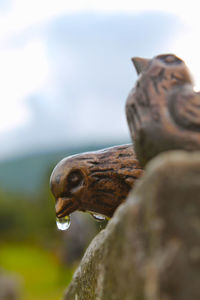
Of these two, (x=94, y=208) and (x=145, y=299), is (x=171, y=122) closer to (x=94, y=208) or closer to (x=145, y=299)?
(x=145, y=299)

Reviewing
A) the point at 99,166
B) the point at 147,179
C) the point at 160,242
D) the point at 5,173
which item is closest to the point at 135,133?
the point at 147,179

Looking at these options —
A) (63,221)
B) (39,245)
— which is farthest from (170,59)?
(39,245)

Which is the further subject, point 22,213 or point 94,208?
point 22,213

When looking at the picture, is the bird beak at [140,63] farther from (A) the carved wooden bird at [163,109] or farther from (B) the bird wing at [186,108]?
(B) the bird wing at [186,108]

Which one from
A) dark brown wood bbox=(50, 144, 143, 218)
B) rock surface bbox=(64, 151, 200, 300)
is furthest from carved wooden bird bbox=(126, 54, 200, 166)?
dark brown wood bbox=(50, 144, 143, 218)

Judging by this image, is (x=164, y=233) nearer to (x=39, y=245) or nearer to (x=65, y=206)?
(x=65, y=206)

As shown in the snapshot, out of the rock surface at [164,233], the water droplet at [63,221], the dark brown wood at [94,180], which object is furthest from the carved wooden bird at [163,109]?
the water droplet at [63,221]

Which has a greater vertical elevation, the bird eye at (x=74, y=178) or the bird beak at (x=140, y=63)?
the bird beak at (x=140, y=63)
